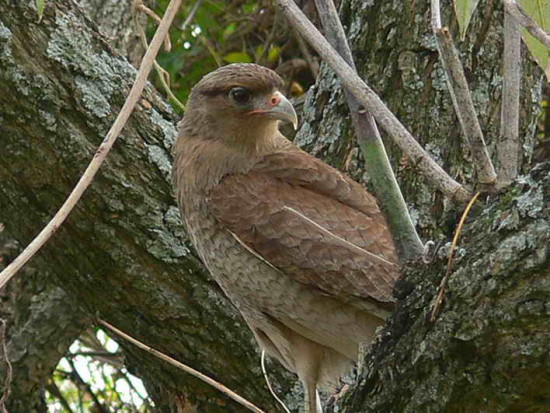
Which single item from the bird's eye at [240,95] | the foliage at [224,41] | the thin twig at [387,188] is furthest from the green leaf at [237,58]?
the thin twig at [387,188]

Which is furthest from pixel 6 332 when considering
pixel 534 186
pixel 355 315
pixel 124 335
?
pixel 534 186

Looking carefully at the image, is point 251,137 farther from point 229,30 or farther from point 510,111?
point 229,30

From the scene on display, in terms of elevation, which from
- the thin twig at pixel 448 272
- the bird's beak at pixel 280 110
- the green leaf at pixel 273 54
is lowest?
the thin twig at pixel 448 272

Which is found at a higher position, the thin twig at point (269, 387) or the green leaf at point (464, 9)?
the green leaf at point (464, 9)

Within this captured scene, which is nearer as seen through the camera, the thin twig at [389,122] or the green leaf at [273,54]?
the thin twig at [389,122]

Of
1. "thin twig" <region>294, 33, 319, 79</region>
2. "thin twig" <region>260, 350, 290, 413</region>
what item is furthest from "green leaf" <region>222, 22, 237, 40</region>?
"thin twig" <region>260, 350, 290, 413</region>

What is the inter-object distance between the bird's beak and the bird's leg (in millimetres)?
933

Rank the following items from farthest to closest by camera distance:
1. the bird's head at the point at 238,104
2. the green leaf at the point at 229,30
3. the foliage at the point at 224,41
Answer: the green leaf at the point at 229,30
the foliage at the point at 224,41
the bird's head at the point at 238,104

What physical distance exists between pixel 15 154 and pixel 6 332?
1446 mm

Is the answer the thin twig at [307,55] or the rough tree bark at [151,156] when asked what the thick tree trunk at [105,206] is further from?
the thin twig at [307,55]

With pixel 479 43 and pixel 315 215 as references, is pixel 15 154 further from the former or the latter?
pixel 479 43

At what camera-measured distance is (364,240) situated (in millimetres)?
3857

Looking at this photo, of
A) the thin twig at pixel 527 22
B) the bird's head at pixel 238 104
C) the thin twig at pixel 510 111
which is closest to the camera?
the thin twig at pixel 527 22

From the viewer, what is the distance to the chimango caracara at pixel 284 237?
3746mm
